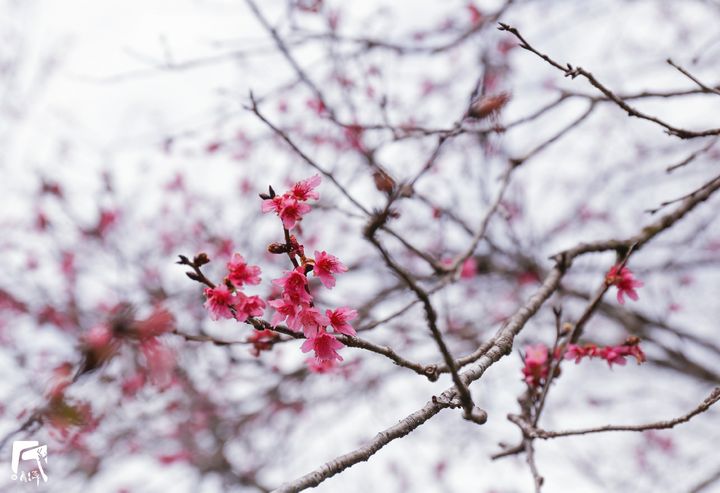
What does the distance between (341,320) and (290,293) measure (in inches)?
7.2

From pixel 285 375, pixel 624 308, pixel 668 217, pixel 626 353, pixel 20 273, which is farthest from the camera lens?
pixel 20 273

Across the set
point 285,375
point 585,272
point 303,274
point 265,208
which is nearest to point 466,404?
point 303,274

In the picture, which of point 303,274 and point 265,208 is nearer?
point 303,274

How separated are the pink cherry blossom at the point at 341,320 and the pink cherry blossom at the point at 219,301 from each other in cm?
29

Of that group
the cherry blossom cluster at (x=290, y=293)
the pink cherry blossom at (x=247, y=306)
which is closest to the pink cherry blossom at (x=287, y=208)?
the cherry blossom cluster at (x=290, y=293)

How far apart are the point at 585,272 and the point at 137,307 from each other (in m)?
5.28

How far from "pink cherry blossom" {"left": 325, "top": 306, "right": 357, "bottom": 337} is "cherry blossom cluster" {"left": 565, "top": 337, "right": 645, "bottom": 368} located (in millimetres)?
1030

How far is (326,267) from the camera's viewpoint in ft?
6.37

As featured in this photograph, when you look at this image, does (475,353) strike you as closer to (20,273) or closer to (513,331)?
(513,331)

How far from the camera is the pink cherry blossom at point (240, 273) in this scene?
6.01 ft

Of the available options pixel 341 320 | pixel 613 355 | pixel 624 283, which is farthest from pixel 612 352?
pixel 341 320

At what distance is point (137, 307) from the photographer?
1646 mm

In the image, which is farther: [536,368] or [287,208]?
[536,368]

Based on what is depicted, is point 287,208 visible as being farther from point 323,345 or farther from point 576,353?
point 576,353
